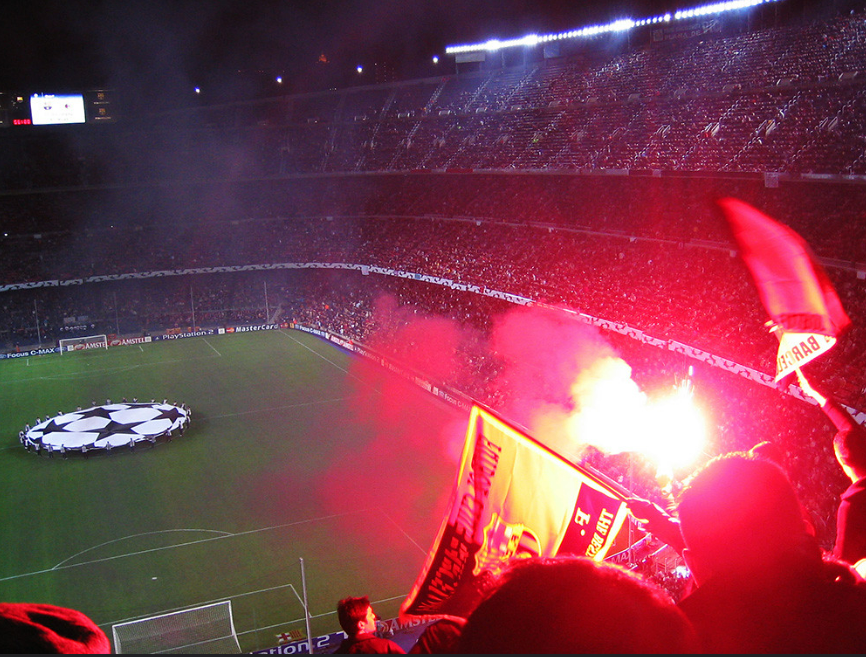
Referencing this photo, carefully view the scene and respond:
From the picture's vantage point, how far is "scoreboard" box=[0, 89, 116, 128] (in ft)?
147

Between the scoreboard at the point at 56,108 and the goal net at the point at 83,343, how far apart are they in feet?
47.7

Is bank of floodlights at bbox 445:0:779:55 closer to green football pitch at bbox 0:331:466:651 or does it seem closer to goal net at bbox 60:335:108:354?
green football pitch at bbox 0:331:466:651

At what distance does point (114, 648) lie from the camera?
485 inches

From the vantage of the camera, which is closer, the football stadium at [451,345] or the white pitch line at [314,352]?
Answer: the football stadium at [451,345]

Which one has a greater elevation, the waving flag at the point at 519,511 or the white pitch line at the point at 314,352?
the waving flag at the point at 519,511

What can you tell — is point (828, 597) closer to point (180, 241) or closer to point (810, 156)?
point (810, 156)

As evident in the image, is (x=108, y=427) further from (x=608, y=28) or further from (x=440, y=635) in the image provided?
(x=608, y=28)

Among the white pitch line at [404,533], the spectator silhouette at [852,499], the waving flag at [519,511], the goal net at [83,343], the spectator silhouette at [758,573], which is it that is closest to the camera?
the spectator silhouette at [758,573]

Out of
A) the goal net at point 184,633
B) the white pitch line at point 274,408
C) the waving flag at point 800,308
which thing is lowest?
the white pitch line at point 274,408

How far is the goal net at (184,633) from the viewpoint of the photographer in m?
12.3

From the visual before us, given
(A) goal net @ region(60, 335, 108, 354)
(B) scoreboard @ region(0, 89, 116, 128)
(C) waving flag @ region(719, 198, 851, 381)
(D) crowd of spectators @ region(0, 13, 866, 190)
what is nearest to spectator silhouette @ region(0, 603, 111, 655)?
(C) waving flag @ region(719, 198, 851, 381)

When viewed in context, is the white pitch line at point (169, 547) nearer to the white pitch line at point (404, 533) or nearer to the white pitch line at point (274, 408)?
the white pitch line at point (404, 533)

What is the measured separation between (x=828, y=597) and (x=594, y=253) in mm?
30455

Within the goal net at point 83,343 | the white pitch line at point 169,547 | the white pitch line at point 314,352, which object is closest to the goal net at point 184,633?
the white pitch line at point 169,547
